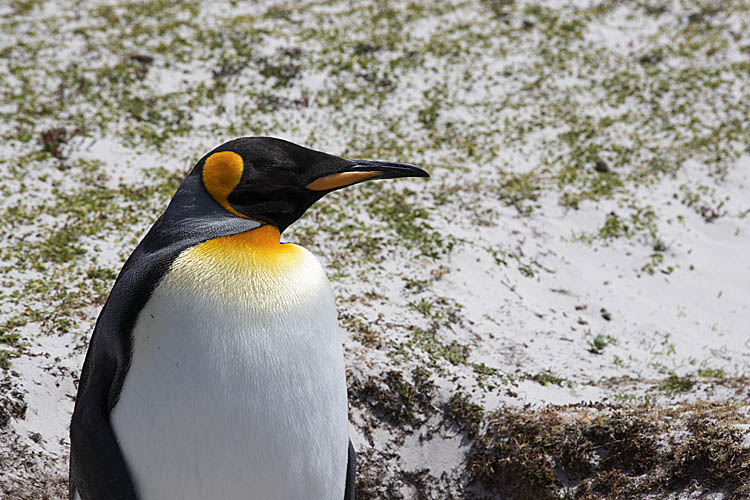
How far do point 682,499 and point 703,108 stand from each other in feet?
25.7

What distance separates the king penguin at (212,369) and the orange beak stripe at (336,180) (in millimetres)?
180

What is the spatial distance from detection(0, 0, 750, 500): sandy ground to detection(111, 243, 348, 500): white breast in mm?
1778

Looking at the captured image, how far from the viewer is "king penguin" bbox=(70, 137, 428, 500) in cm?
207

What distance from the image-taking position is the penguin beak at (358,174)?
2.39m

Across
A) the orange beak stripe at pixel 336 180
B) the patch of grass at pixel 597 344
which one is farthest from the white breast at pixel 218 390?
the patch of grass at pixel 597 344

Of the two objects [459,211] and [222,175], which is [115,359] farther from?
[459,211]

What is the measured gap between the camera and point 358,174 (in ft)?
7.98

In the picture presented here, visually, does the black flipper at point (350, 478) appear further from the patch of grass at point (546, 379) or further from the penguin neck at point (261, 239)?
the patch of grass at point (546, 379)

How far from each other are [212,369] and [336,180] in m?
0.82

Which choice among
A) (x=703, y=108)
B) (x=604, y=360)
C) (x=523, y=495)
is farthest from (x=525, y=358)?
(x=703, y=108)

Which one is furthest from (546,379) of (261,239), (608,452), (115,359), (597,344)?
(115,359)

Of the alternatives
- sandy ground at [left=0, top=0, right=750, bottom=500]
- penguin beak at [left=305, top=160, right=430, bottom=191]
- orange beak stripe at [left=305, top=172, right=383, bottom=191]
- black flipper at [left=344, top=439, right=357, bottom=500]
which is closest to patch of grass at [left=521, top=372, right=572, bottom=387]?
sandy ground at [left=0, top=0, right=750, bottom=500]

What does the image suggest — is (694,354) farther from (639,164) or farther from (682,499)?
(639,164)

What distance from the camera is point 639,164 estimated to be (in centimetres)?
825
